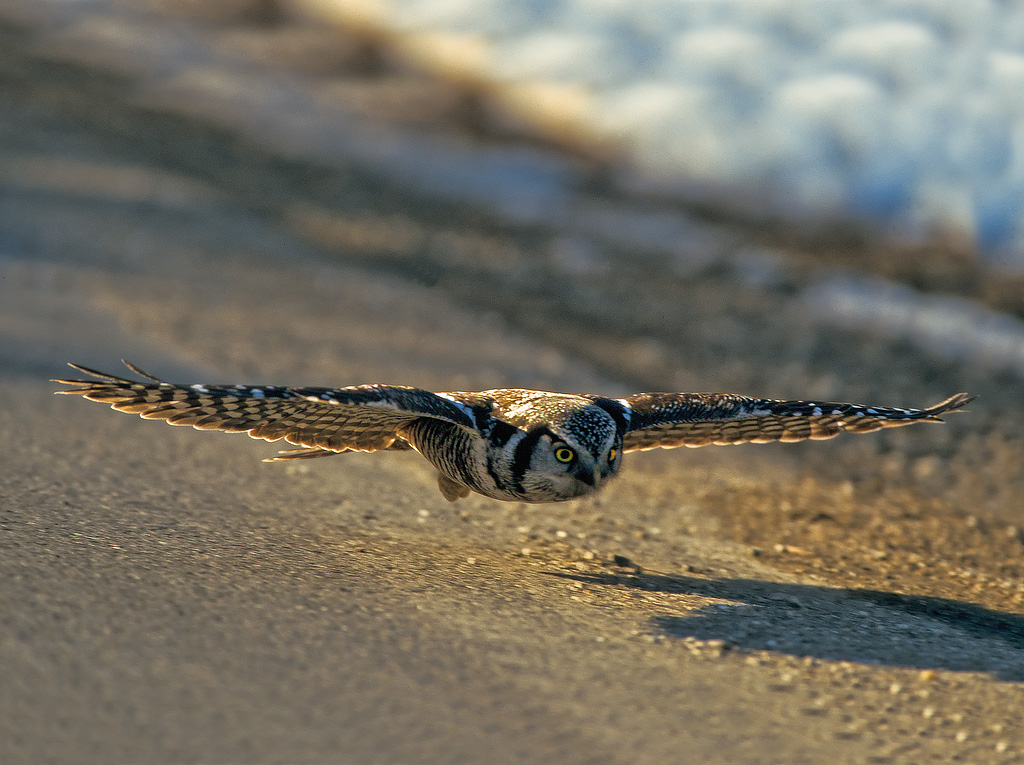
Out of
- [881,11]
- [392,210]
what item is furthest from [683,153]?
[392,210]

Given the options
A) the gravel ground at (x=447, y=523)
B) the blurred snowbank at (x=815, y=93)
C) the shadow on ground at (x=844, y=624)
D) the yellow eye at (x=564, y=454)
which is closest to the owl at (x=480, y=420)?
the yellow eye at (x=564, y=454)

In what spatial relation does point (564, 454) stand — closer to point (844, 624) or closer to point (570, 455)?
point (570, 455)

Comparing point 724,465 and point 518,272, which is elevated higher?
point 518,272

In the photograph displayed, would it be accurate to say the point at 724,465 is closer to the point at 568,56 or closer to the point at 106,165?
the point at 568,56

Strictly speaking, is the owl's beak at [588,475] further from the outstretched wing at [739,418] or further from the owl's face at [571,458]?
the outstretched wing at [739,418]

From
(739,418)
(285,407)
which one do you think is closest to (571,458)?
(739,418)

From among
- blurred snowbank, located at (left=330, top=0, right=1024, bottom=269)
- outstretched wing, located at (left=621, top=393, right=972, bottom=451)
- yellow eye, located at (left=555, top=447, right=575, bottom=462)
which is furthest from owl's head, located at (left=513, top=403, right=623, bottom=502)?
blurred snowbank, located at (left=330, top=0, right=1024, bottom=269)

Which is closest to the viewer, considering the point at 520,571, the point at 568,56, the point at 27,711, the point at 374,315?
the point at 27,711
